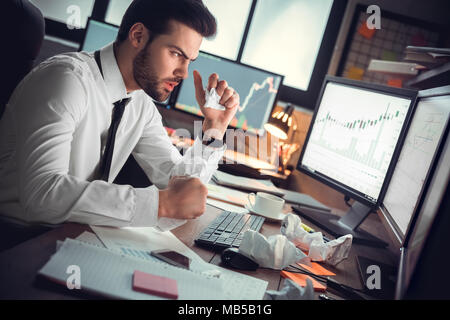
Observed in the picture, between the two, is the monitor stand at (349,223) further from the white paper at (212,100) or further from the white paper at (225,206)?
the white paper at (212,100)

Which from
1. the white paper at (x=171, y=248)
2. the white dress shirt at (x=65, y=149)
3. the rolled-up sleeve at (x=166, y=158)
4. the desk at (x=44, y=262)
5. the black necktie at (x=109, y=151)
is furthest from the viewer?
the rolled-up sleeve at (x=166, y=158)

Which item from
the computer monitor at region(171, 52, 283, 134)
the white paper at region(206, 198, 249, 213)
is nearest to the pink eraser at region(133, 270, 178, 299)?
the white paper at region(206, 198, 249, 213)

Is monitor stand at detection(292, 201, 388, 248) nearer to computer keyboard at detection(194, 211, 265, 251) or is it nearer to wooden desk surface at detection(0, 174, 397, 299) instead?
wooden desk surface at detection(0, 174, 397, 299)

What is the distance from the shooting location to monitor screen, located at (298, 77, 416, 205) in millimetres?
1229

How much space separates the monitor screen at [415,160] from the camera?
Result: 35.6 inches

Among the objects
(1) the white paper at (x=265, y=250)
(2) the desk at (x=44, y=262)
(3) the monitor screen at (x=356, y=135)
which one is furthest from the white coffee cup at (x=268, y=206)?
(1) the white paper at (x=265, y=250)

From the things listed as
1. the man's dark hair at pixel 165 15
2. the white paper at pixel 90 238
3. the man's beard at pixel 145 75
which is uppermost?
the man's dark hair at pixel 165 15

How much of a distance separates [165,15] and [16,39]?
0.45 m

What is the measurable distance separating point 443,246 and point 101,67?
968mm

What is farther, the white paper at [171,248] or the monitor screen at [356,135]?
the monitor screen at [356,135]

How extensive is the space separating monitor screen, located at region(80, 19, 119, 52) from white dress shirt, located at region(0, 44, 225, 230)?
123 cm

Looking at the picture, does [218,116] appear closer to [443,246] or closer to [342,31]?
[443,246]

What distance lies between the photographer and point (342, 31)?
8.20 ft
